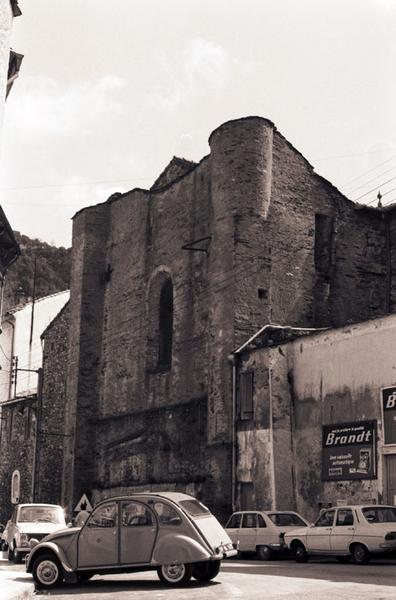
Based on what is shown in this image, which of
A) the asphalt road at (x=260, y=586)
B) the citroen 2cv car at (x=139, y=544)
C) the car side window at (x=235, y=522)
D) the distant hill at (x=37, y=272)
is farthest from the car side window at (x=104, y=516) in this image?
the distant hill at (x=37, y=272)

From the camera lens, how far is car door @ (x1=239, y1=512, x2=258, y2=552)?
1919 cm

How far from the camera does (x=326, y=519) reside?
1733 centimetres

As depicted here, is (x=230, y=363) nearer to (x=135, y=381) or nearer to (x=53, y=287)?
(x=135, y=381)

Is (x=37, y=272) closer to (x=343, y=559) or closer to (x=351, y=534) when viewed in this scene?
(x=343, y=559)

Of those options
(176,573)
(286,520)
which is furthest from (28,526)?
(176,573)

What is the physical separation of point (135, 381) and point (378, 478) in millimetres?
13549

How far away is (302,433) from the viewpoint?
23422mm

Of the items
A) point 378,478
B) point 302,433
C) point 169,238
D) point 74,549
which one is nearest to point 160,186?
point 169,238

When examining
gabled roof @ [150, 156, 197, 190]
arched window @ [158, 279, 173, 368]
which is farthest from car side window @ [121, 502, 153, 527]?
gabled roof @ [150, 156, 197, 190]

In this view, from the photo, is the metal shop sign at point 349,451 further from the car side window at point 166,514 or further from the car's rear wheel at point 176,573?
the car's rear wheel at point 176,573

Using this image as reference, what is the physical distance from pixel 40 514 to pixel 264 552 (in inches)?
197

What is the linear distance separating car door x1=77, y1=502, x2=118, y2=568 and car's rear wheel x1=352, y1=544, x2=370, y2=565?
6.00m

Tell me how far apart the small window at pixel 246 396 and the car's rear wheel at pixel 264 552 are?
20.5 ft

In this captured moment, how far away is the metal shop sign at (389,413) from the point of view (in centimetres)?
2042
